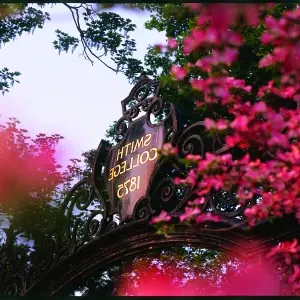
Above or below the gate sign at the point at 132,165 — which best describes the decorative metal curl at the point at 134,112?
above

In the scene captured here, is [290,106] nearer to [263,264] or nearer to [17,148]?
[263,264]

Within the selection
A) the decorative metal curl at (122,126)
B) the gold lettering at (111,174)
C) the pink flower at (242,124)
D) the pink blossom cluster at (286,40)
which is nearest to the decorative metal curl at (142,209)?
the gold lettering at (111,174)

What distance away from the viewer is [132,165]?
250 inches

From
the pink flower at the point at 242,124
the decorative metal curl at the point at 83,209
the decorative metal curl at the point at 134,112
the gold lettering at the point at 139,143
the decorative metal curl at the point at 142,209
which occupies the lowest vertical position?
the pink flower at the point at 242,124

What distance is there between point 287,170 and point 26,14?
5193mm

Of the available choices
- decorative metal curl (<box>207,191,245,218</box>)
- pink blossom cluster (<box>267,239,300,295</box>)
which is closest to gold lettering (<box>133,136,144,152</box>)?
decorative metal curl (<box>207,191,245,218</box>)

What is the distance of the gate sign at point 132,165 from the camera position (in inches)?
240

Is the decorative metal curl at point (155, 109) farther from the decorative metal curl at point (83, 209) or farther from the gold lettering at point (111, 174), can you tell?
the decorative metal curl at point (83, 209)

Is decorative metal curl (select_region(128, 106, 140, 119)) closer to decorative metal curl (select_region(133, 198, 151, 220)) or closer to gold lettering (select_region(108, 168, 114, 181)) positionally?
gold lettering (select_region(108, 168, 114, 181))

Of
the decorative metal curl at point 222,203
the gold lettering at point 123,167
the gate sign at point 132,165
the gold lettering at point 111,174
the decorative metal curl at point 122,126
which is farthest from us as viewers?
the decorative metal curl at point 122,126

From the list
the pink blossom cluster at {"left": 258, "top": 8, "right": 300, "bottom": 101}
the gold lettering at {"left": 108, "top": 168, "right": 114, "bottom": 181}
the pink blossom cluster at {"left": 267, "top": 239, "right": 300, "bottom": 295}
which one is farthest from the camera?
the gold lettering at {"left": 108, "top": 168, "right": 114, "bottom": 181}

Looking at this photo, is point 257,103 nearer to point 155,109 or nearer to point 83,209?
point 155,109

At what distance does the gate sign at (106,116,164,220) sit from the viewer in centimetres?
609

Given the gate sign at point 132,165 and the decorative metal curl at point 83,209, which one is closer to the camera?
the gate sign at point 132,165
